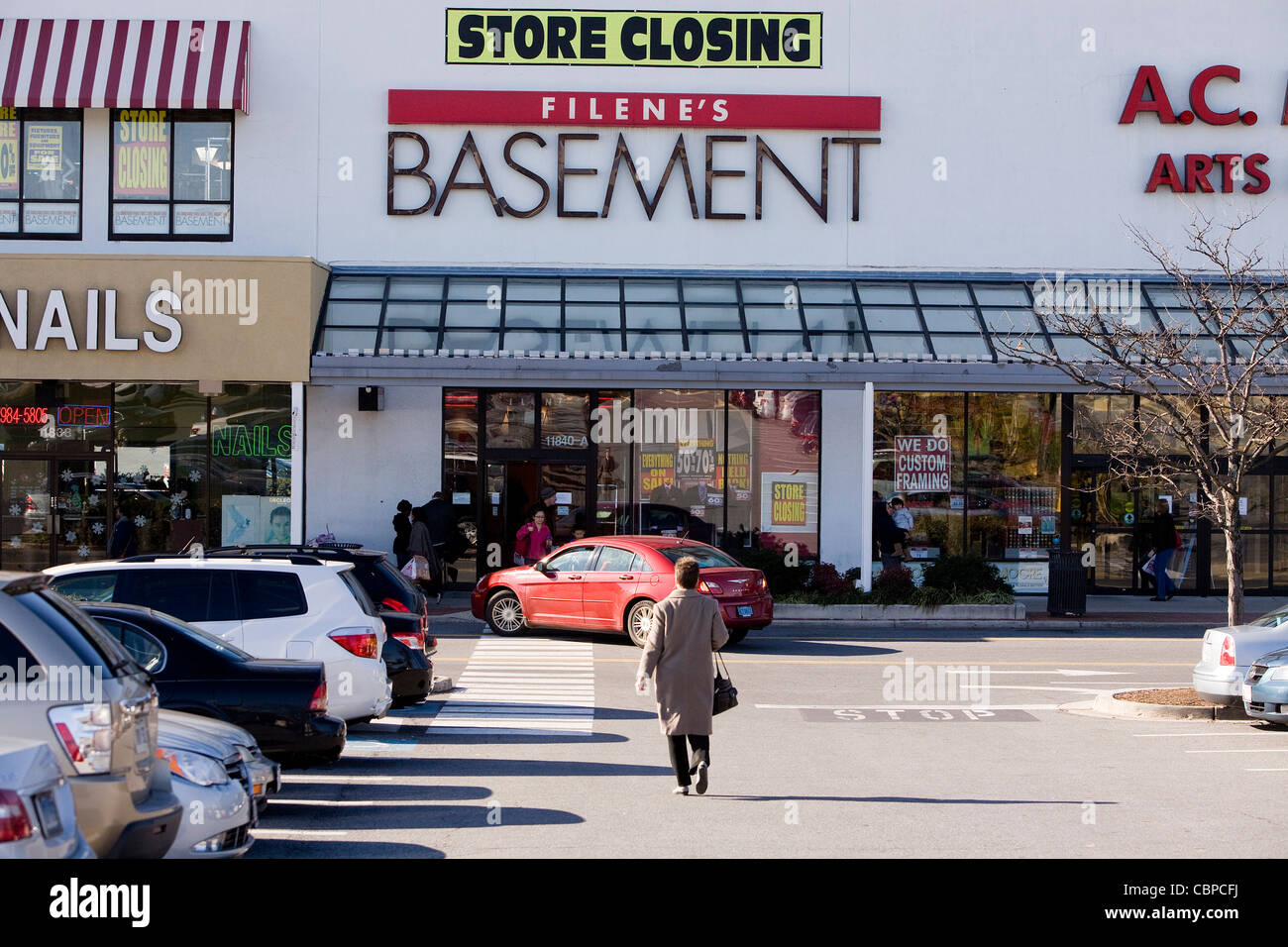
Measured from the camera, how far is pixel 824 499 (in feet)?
84.1

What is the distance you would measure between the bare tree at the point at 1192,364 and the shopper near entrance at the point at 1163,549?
744 millimetres

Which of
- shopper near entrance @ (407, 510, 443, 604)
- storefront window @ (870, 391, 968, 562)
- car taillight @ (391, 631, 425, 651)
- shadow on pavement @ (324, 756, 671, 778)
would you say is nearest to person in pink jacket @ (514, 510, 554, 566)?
shopper near entrance @ (407, 510, 443, 604)

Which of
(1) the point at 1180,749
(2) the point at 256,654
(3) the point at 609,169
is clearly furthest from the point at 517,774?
(3) the point at 609,169

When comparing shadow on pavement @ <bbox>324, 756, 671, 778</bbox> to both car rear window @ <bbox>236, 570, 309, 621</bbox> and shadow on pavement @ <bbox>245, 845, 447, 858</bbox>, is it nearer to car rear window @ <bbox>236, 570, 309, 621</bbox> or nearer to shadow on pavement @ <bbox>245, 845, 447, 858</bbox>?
car rear window @ <bbox>236, 570, 309, 621</bbox>

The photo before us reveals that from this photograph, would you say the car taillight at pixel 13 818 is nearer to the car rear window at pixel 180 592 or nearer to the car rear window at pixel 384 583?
the car rear window at pixel 180 592

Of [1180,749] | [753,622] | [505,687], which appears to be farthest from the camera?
[753,622]

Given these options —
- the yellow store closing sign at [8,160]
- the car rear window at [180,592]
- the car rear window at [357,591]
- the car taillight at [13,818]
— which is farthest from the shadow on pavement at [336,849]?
the yellow store closing sign at [8,160]

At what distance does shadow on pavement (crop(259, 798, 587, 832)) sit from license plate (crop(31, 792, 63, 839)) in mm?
3892

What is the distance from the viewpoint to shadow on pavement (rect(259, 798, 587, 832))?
8.98m

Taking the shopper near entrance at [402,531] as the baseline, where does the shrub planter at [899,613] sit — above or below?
below

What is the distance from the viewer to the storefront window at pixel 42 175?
2569cm
